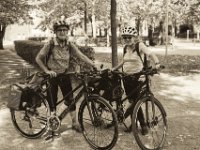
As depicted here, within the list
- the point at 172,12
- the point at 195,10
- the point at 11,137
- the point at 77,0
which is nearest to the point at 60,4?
the point at 77,0

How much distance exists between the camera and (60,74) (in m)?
6.38

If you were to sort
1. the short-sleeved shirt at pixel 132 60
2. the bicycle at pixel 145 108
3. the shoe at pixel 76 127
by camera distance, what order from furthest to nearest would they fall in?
the shoe at pixel 76 127 → the short-sleeved shirt at pixel 132 60 → the bicycle at pixel 145 108

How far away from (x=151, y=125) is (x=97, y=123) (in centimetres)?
78

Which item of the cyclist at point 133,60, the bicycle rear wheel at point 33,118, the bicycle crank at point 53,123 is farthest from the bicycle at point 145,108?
the bicycle rear wheel at point 33,118

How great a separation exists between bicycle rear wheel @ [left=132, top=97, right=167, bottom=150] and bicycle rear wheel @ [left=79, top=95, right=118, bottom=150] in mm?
342

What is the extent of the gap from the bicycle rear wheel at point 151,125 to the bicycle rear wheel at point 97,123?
13.5 inches

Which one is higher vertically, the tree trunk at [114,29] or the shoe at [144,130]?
the tree trunk at [114,29]

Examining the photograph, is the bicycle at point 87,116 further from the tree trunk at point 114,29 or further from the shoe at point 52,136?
the tree trunk at point 114,29

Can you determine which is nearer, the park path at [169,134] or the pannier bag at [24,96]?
the park path at [169,134]

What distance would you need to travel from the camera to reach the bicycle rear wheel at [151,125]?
5.65 m

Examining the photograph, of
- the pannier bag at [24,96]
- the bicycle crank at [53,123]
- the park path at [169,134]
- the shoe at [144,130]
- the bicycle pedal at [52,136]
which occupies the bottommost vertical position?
the park path at [169,134]

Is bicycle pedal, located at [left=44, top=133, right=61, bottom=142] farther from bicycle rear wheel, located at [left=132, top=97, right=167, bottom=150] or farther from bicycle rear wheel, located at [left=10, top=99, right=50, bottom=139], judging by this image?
bicycle rear wheel, located at [left=132, top=97, right=167, bottom=150]

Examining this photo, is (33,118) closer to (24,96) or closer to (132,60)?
(24,96)

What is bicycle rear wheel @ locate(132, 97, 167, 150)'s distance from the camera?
18.5ft
